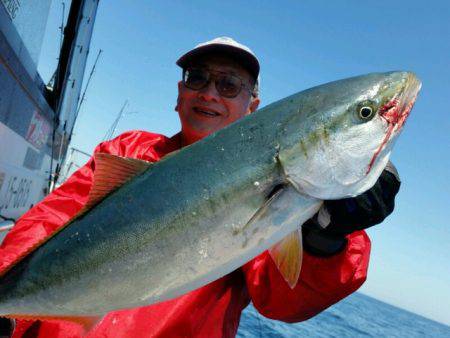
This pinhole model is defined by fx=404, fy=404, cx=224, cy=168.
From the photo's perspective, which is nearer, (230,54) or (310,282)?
(310,282)

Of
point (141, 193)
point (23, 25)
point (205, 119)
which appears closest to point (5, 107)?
point (23, 25)

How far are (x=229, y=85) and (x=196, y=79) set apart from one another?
30 cm

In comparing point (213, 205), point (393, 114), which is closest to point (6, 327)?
point (213, 205)

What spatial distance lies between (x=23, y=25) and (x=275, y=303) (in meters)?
3.82

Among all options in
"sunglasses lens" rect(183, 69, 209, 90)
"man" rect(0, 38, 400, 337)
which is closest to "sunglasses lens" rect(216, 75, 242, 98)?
"man" rect(0, 38, 400, 337)

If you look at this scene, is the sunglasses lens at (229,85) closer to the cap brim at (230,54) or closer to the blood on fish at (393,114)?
the cap brim at (230,54)

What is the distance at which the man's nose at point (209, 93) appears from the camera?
11.4 ft

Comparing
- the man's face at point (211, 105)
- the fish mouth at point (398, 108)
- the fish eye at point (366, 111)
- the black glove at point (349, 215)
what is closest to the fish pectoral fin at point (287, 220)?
the black glove at point (349, 215)

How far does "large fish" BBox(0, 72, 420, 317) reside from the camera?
184cm

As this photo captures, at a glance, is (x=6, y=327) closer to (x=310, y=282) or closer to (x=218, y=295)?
(x=218, y=295)

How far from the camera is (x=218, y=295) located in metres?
2.83

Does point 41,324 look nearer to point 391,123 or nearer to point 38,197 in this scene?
point 391,123

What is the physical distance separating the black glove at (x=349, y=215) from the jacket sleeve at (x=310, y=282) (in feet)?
0.35

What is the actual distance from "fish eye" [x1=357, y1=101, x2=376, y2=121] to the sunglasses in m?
1.65
